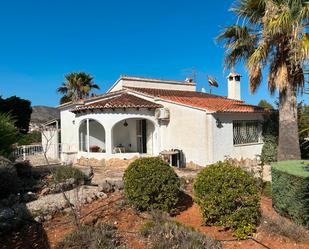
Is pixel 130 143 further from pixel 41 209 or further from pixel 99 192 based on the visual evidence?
pixel 41 209

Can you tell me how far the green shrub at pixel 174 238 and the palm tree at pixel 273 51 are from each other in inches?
364

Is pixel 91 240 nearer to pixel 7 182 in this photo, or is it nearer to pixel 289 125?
pixel 7 182

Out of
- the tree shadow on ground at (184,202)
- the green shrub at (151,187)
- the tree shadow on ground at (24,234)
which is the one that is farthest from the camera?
the tree shadow on ground at (184,202)

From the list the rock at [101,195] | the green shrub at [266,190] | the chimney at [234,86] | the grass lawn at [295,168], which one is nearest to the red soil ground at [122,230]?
the rock at [101,195]

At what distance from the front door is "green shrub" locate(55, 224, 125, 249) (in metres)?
14.4

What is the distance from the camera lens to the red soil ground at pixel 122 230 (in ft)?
21.8

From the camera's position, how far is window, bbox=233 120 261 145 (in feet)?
58.2

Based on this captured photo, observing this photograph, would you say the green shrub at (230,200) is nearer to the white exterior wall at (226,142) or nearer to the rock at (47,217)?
the rock at (47,217)

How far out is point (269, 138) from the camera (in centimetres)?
1892

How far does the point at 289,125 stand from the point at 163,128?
7371mm

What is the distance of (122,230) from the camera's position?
721 cm

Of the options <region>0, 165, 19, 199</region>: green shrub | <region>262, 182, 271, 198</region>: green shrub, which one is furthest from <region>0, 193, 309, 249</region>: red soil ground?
<region>0, 165, 19, 199</region>: green shrub

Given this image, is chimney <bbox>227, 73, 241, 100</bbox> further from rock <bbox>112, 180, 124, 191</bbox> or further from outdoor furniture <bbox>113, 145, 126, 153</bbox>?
rock <bbox>112, 180, 124, 191</bbox>

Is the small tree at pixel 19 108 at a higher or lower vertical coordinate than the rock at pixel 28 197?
higher
